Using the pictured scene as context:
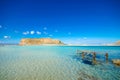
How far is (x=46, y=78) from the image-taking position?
13.1 meters

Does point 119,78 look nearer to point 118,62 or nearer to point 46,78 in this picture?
point 46,78

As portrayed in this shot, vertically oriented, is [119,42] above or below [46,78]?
above

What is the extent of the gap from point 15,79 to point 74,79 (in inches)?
209

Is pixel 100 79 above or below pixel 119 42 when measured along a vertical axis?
below

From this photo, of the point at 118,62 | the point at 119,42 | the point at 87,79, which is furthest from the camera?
the point at 119,42

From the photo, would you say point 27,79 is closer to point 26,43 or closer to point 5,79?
point 5,79

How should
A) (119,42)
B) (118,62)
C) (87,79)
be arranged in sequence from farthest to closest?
(119,42), (118,62), (87,79)

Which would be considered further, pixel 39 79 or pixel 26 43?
pixel 26 43

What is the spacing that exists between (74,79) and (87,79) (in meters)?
1.15

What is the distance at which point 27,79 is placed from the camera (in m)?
12.8

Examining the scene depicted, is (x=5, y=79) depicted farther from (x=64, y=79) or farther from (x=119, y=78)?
(x=119, y=78)

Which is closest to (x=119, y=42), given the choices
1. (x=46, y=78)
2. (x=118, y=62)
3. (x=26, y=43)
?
(x=26, y=43)

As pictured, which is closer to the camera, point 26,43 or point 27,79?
point 27,79

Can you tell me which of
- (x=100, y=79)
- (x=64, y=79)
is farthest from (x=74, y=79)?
(x=100, y=79)
